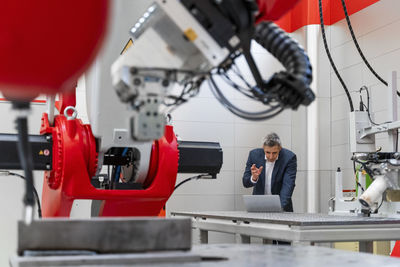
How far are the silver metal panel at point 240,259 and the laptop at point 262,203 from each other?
7.86 ft

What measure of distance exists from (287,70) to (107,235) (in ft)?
2.13

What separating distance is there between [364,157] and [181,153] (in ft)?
5.30

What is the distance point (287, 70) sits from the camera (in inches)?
62.6

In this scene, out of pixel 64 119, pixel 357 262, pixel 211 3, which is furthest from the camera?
pixel 64 119

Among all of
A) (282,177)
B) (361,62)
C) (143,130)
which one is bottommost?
(282,177)

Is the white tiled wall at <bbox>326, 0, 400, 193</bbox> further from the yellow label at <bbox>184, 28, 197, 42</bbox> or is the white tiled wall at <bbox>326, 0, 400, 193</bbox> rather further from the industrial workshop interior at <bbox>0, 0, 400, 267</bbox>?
the yellow label at <bbox>184, 28, 197, 42</bbox>

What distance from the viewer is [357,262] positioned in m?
1.48

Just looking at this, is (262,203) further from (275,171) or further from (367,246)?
(275,171)

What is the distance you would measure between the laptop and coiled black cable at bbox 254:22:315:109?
8.66 ft

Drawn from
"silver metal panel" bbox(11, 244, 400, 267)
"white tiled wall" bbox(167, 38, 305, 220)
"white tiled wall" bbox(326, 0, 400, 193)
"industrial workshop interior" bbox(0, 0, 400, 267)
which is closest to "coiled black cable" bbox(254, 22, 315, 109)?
"industrial workshop interior" bbox(0, 0, 400, 267)

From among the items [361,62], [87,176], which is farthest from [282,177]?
[87,176]

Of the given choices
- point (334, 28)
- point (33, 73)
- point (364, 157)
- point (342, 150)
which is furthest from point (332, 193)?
point (33, 73)

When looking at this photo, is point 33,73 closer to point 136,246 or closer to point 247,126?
point 136,246

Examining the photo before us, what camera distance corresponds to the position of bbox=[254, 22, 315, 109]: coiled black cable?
1552 millimetres
